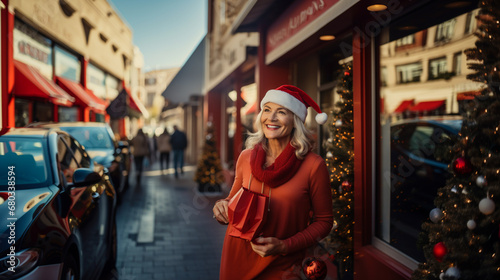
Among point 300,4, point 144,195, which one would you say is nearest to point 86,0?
point 144,195

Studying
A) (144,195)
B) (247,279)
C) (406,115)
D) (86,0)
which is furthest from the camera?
(86,0)

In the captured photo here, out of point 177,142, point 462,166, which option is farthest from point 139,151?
point 462,166

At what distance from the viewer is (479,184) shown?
77.1 inches

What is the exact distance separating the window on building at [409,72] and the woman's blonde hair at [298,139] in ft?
8.90

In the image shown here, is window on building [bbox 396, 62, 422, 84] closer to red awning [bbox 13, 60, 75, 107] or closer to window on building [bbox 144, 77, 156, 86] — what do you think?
red awning [bbox 13, 60, 75, 107]

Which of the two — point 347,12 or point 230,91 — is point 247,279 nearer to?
point 347,12

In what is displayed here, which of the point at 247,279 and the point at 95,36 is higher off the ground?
the point at 95,36

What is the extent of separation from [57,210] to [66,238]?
0.23 metres

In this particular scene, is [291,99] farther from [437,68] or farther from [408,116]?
[408,116]

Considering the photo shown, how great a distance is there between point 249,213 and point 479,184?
Result: 1080 mm

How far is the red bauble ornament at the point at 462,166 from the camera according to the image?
206cm

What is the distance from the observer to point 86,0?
16.9m

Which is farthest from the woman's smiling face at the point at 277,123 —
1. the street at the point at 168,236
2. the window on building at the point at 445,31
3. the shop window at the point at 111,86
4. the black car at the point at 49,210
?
the shop window at the point at 111,86

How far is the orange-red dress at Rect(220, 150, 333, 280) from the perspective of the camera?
7.53 ft
